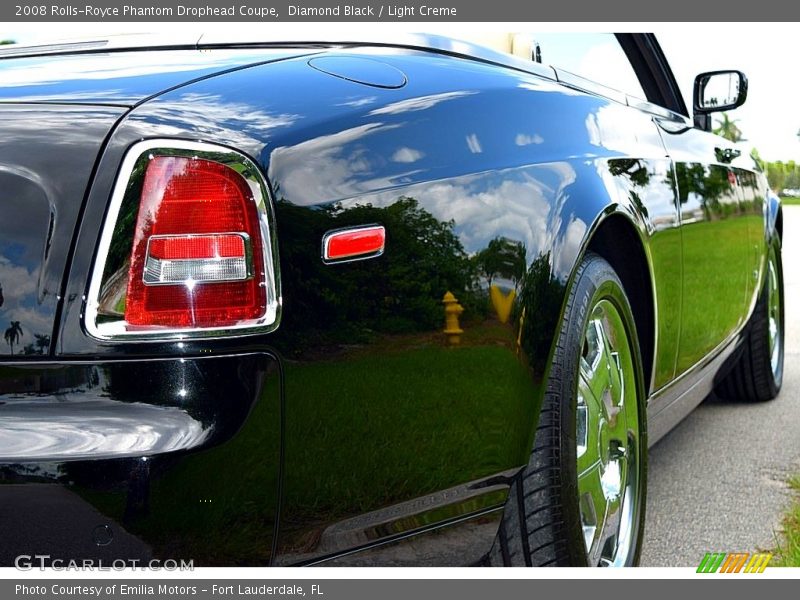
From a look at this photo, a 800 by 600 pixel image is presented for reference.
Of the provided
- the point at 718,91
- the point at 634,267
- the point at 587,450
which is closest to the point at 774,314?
the point at 718,91

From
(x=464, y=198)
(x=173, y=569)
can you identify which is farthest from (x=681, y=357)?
(x=173, y=569)

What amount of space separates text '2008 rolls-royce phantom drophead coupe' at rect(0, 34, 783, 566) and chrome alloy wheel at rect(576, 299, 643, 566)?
2 cm

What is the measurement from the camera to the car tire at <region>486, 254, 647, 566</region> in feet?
6.45

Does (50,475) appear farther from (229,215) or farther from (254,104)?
(254,104)

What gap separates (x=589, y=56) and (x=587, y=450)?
1519mm

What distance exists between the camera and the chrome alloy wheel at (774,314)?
4.83 metres

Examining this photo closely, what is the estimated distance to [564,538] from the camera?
199cm

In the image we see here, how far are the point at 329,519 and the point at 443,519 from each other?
0.27 m

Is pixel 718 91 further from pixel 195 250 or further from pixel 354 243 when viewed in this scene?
pixel 195 250

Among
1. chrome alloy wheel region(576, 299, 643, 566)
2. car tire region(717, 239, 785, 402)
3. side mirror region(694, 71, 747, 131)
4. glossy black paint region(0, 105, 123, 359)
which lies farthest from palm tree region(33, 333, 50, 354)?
car tire region(717, 239, 785, 402)

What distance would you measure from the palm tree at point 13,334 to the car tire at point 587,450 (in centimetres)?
96

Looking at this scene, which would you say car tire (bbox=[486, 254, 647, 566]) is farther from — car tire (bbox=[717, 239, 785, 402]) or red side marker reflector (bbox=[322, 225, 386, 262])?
car tire (bbox=[717, 239, 785, 402])

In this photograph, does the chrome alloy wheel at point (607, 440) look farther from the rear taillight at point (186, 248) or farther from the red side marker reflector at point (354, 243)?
the rear taillight at point (186, 248)

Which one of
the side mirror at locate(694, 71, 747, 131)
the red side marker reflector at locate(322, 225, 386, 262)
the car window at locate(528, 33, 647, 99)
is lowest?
the red side marker reflector at locate(322, 225, 386, 262)
